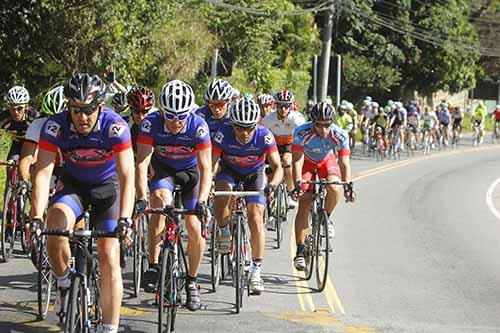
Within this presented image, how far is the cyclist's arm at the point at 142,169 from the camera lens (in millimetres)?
8633

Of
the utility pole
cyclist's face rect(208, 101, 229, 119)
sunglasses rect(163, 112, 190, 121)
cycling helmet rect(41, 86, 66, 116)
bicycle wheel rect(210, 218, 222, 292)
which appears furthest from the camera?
the utility pole

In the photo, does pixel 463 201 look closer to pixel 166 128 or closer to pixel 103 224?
pixel 166 128

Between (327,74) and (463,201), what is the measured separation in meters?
19.0

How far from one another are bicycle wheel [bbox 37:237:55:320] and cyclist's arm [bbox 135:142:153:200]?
1.01 metres

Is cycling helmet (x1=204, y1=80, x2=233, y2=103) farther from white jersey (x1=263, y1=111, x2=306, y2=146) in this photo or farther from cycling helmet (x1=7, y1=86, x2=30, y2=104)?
white jersey (x1=263, y1=111, x2=306, y2=146)

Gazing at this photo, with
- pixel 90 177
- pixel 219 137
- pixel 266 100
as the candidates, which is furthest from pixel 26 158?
A: pixel 266 100

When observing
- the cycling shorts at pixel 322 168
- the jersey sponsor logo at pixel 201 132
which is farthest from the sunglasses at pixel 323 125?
the jersey sponsor logo at pixel 201 132

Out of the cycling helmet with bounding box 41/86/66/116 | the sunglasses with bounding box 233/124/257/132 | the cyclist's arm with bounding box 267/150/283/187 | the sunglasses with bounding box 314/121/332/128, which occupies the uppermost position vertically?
the cycling helmet with bounding box 41/86/66/116

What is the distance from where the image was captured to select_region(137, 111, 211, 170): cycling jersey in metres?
8.59

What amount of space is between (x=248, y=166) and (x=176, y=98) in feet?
7.12

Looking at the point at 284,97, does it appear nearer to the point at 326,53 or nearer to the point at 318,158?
the point at 318,158

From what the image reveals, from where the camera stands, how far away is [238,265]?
354 inches

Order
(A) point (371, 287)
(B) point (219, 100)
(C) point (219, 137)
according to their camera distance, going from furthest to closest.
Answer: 1. (B) point (219, 100)
2. (A) point (371, 287)
3. (C) point (219, 137)

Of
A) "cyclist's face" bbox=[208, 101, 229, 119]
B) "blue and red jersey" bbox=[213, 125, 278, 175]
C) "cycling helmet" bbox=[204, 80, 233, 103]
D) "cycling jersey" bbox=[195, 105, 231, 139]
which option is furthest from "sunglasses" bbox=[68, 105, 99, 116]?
"cyclist's face" bbox=[208, 101, 229, 119]
